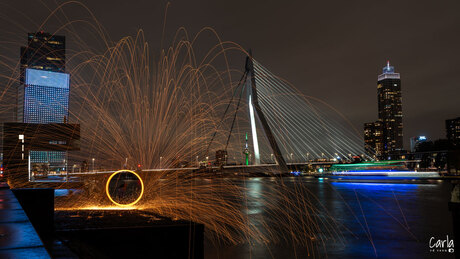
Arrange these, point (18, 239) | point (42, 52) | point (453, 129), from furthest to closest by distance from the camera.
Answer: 1. point (453, 129)
2. point (42, 52)
3. point (18, 239)

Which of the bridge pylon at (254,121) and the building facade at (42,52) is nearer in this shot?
the building facade at (42,52)

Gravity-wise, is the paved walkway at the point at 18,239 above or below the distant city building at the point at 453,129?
below

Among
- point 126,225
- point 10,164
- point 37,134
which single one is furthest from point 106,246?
point 37,134

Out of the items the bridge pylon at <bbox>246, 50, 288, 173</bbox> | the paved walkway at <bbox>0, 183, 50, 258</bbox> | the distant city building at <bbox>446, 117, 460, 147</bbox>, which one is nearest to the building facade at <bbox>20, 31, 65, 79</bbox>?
the paved walkway at <bbox>0, 183, 50, 258</bbox>

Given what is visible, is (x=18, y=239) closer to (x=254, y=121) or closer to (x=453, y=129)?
(x=254, y=121)

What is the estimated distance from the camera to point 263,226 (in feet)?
39.5

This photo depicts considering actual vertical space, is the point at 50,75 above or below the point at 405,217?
above

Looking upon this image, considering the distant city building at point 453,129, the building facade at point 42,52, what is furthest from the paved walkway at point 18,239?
the distant city building at point 453,129

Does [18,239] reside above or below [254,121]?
below

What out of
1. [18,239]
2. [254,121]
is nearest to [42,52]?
[18,239]

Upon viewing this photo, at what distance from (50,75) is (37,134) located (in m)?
5.45

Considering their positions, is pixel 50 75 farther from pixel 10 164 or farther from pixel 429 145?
pixel 429 145

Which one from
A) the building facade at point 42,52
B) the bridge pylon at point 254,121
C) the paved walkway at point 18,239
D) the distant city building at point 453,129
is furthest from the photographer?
the distant city building at point 453,129

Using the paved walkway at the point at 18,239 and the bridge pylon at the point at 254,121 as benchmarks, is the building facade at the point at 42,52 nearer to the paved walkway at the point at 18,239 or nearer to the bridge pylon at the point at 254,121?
the paved walkway at the point at 18,239
